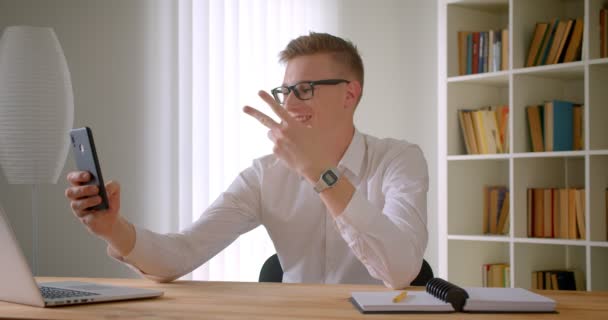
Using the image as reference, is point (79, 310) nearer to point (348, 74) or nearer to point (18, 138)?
point (348, 74)

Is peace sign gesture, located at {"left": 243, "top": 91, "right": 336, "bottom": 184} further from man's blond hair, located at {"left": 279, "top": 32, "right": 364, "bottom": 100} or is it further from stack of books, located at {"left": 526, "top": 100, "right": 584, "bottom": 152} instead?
stack of books, located at {"left": 526, "top": 100, "right": 584, "bottom": 152}

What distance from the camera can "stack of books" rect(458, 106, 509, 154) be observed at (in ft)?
11.7

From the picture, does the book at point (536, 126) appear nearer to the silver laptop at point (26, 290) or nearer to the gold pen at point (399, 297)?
the gold pen at point (399, 297)

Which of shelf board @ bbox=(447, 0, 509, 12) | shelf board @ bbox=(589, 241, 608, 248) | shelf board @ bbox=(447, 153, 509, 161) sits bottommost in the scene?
shelf board @ bbox=(589, 241, 608, 248)

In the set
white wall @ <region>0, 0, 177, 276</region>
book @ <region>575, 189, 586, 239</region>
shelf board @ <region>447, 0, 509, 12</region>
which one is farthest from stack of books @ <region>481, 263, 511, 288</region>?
white wall @ <region>0, 0, 177, 276</region>

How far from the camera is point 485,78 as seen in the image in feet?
11.7

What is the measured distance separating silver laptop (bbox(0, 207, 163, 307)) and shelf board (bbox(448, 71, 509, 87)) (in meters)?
2.42

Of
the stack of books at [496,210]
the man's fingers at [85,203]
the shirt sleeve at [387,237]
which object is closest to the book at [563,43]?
the stack of books at [496,210]

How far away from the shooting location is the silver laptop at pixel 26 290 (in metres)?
1.29

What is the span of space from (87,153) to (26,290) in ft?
0.92

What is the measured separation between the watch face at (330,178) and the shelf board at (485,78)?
7.06 feet

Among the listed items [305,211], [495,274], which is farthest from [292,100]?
[495,274]

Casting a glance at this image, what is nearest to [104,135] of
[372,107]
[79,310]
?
[372,107]

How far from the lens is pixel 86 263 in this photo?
3.88 m
